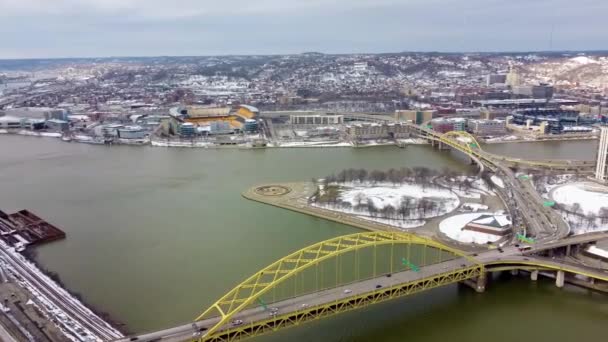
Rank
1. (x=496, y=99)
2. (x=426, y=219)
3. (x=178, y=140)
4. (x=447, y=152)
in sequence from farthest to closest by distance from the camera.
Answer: (x=496, y=99)
(x=178, y=140)
(x=447, y=152)
(x=426, y=219)

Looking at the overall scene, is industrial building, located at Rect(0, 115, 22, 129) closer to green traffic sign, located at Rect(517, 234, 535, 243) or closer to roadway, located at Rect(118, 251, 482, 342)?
roadway, located at Rect(118, 251, 482, 342)

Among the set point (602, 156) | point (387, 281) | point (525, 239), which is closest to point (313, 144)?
point (602, 156)

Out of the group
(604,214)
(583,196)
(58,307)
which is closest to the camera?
(58,307)

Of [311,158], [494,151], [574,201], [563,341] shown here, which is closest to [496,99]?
[494,151]

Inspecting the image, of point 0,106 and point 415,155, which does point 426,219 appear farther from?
point 0,106

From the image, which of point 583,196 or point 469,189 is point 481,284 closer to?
point 469,189
